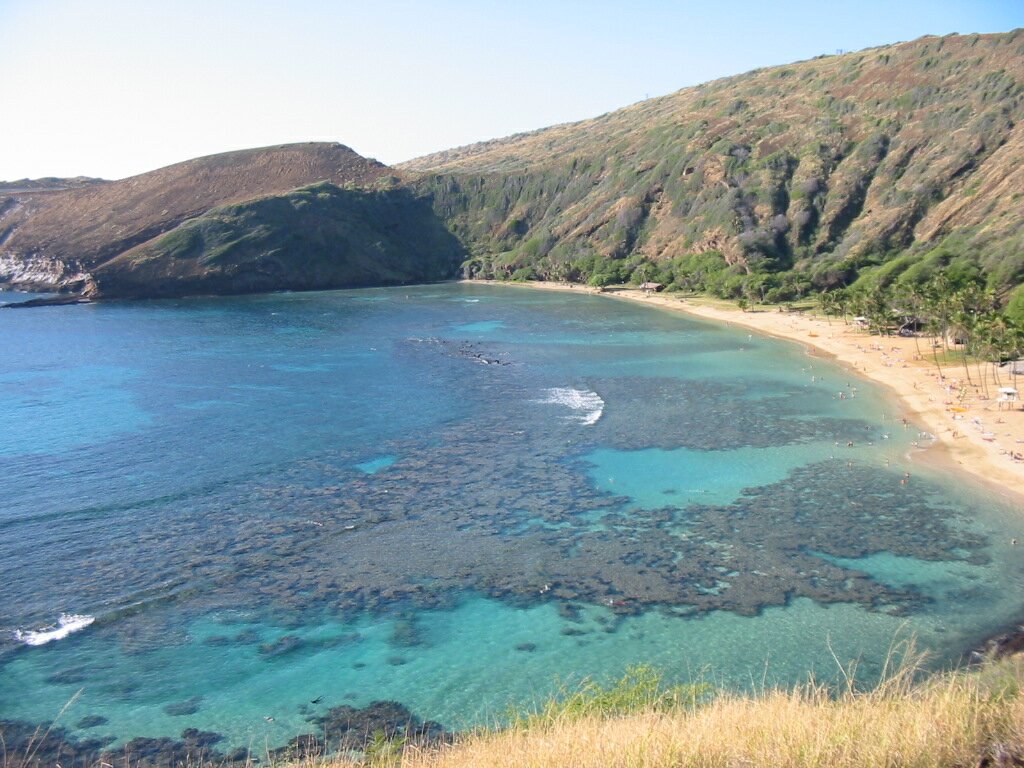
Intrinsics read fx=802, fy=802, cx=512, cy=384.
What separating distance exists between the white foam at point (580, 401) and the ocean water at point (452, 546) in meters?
0.52

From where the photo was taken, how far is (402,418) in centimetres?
5550

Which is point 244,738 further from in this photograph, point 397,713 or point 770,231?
point 770,231

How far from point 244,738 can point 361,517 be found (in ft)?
50.3

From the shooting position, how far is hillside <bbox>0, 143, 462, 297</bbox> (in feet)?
497

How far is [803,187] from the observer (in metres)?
131

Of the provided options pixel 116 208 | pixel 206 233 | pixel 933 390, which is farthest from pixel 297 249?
pixel 933 390

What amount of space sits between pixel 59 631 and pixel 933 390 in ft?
188

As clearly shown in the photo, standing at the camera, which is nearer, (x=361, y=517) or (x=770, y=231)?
(x=361, y=517)

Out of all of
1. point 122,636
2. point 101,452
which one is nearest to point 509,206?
point 101,452

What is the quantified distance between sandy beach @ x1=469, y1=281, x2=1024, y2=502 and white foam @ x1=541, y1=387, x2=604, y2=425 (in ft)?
68.0

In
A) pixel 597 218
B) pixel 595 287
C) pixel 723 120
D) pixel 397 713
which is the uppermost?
pixel 723 120

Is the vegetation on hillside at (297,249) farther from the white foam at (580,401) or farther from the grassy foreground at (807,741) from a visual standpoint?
the grassy foreground at (807,741)

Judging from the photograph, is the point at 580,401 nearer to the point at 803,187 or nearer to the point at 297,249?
the point at 803,187

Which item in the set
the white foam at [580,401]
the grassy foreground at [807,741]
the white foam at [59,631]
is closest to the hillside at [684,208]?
the white foam at [580,401]
